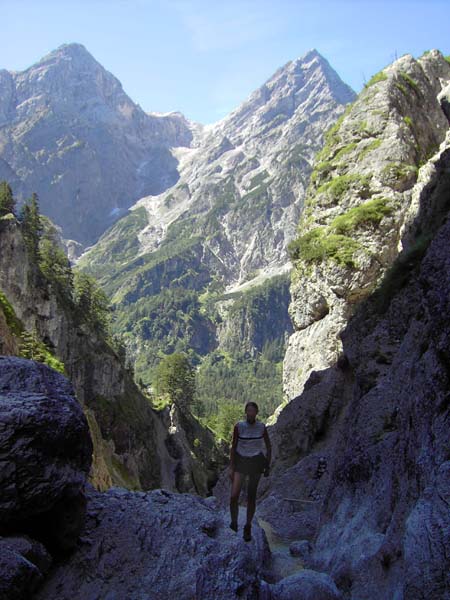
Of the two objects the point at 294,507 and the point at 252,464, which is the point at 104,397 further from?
the point at 252,464

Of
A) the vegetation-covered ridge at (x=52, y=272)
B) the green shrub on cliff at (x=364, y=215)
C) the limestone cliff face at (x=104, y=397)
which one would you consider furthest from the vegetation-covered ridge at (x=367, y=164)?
the vegetation-covered ridge at (x=52, y=272)

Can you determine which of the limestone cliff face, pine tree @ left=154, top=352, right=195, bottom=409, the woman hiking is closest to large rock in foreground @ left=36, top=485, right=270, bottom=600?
the woman hiking

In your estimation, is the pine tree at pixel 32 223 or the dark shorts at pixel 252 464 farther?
the pine tree at pixel 32 223

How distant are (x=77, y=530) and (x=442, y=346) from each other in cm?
917

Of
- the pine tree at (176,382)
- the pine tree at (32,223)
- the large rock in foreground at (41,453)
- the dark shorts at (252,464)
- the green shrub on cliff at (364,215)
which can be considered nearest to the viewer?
the large rock in foreground at (41,453)

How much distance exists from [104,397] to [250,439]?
56819 mm

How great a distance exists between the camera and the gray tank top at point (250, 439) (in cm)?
1057

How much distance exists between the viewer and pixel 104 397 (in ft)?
209

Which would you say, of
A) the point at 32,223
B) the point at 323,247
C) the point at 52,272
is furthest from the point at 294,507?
the point at 32,223

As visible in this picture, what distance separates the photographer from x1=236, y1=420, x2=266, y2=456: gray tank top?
34.7 ft

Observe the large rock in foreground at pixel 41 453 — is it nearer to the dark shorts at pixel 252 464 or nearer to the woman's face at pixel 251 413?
the dark shorts at pixel 252 464

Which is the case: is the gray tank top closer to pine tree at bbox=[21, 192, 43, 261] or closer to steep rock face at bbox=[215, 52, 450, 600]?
steep rock face at bbox=[215, 52, 450, 600]

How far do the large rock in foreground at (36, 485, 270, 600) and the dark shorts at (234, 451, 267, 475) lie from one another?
1.70 m

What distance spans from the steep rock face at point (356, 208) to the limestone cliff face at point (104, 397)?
20834 millimetres
